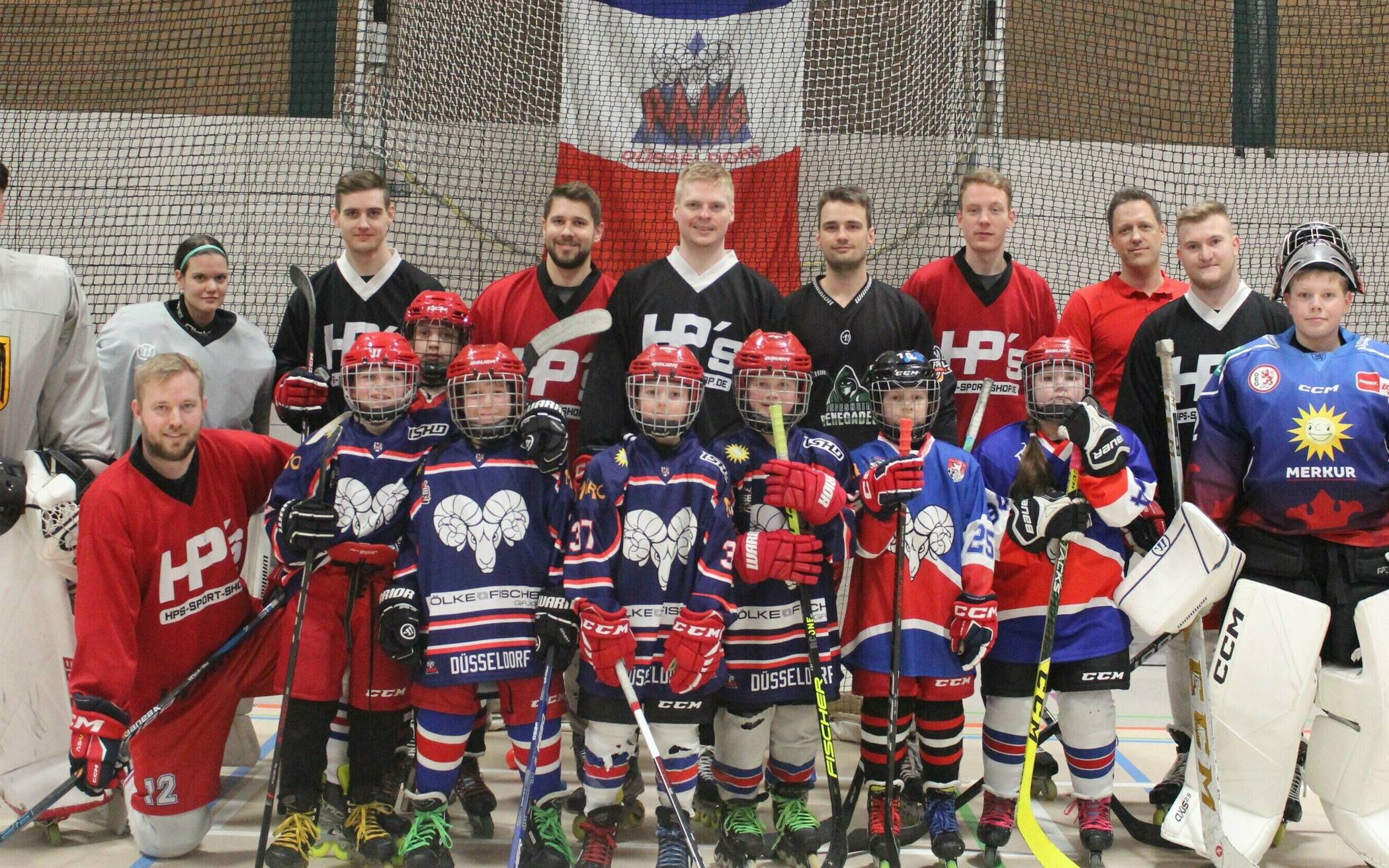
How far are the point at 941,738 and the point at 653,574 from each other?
2.77ft

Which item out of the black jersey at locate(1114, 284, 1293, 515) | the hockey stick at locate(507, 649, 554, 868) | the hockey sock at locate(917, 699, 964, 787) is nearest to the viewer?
the hockey stick at locate(507, 649, 554, 868)

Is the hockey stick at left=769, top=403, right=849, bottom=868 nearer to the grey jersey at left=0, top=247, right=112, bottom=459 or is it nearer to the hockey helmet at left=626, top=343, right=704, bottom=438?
the hockey helmet at left=626, top=343, right=704, bottom=438

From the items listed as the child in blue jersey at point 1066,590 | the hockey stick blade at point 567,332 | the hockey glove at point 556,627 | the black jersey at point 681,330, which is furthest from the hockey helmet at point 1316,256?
the hockey glove at point 556,627

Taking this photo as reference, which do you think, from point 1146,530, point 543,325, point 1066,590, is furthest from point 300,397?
point 1146,530

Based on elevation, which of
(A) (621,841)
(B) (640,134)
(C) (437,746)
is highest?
(B) (640,134)

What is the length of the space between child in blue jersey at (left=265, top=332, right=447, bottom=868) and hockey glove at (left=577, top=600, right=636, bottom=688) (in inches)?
21.0

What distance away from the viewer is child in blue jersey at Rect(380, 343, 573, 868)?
103 inches

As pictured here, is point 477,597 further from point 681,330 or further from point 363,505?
point 681,330

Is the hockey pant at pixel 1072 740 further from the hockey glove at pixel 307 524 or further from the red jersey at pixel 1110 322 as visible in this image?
the hockey glove at pixel 307 524

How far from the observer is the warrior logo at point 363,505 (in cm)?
276

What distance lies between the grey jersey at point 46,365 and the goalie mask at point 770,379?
1783 millimetres

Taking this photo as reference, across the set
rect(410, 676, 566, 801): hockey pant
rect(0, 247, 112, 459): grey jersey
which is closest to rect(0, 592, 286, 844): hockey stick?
rect(410, 676, 566, 801): hockey pant

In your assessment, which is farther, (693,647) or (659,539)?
(659,539)

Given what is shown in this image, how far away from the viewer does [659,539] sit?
265cm
